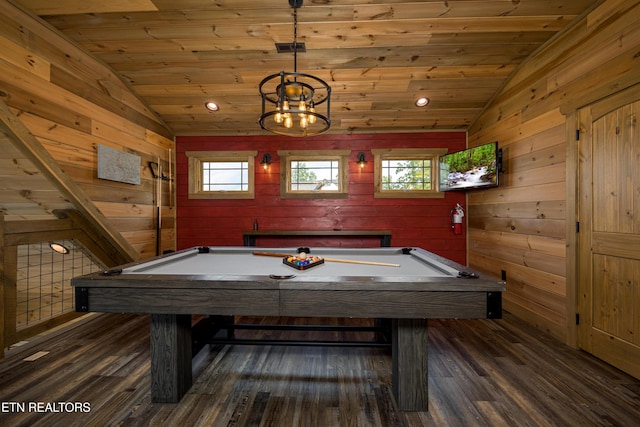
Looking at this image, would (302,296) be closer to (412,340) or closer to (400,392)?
(412,340)

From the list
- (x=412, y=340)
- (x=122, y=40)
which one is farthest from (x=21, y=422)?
(x=122, y=40)

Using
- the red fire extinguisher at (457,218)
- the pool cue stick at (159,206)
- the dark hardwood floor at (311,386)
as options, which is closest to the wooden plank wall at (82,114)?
the pool cue stick at (159,206)

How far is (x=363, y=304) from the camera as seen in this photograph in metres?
1.44

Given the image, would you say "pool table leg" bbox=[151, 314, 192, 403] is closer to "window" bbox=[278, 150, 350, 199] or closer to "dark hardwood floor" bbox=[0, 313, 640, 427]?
"dark hardwood floor" bbox=[0, 313, 640, 427]

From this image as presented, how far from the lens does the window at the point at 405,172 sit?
434 cm

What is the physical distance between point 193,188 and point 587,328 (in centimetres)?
498

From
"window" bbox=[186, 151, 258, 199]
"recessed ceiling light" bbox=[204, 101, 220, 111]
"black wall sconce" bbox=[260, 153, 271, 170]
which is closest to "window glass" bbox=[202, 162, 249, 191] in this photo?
"window" bbox=[186, 151, 258, 199]

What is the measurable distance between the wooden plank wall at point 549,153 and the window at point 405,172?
927 mm

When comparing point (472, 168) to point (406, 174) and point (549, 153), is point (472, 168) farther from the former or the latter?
point (406, 174)

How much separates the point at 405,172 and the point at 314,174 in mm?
A: 1446

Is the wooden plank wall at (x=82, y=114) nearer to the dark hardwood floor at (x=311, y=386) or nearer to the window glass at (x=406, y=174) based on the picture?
the dark hardwood floor at (x=311, y=386)

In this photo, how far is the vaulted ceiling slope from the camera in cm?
253

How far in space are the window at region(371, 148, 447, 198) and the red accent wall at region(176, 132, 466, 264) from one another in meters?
0.10

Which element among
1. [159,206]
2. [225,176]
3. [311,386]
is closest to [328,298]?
[311,386]
